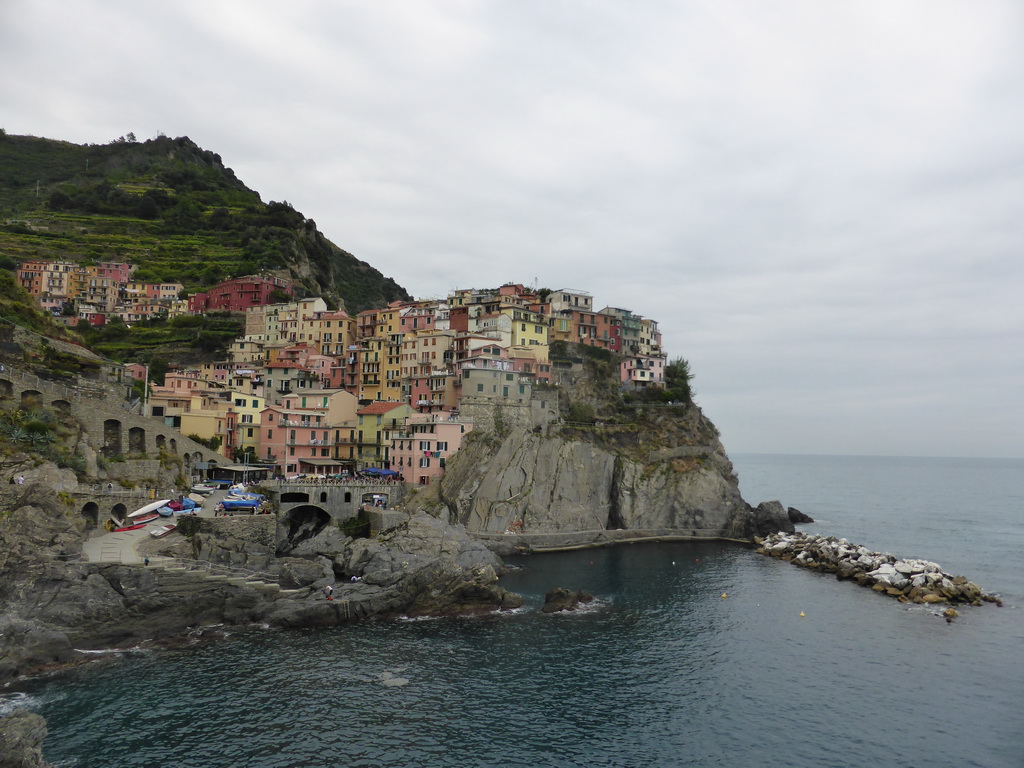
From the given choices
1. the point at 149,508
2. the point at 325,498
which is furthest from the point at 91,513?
the point at 325,498

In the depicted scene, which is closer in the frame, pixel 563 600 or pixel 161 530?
pixel 161 530

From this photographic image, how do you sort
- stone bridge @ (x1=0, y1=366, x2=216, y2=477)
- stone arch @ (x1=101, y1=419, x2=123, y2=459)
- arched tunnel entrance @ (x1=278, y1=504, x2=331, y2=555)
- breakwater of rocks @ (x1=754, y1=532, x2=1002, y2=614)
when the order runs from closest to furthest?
stone bridge @ (x1=0, y1=366, x2=216, y2=477)
breakwater of rocks @ (x1=754, y1=532, x2=1002, y2=614)
stone arch @ (x1=101, y1=419, x2=123, y2=459)
arched tunnel entrance @ (x1=278, y1=504, x2=331, y2=555)

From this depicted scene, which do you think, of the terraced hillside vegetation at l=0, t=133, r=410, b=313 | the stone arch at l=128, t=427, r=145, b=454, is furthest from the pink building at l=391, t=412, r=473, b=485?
the terraced hillside vegetation at l=0, t=133, r=410, b=313

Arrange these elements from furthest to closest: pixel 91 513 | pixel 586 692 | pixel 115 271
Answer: pixel 115 271
pixel 91 513
pixel 586 692

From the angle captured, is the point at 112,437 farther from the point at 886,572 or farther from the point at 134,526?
the point at 886,572

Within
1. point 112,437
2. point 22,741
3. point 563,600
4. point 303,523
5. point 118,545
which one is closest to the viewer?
point 22,741

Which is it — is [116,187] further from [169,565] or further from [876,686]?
[876,686]

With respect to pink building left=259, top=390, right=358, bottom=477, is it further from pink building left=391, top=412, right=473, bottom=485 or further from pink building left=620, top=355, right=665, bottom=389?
pink building left=620, top=355, right=665, bottom=389
